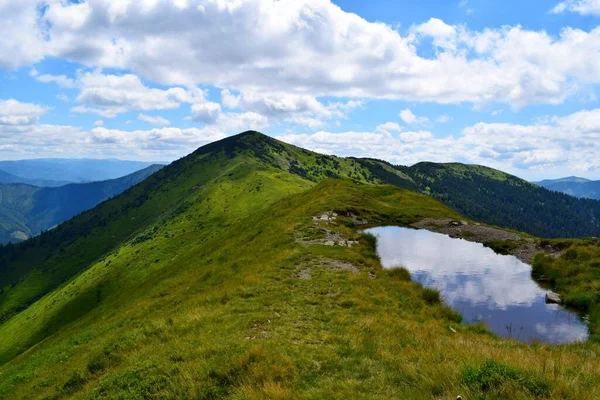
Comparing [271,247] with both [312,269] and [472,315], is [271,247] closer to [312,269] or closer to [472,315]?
[312,269]

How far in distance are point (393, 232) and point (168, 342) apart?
27429 mm

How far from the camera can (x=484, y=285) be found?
2230cm

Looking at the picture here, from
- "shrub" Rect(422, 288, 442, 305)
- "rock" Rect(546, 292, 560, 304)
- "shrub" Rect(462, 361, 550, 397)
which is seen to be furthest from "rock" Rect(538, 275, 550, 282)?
"shrub" Rect(462, 361, 550, 397)

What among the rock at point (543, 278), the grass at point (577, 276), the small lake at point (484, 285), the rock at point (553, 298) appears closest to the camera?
the small lake at point (484, 285)

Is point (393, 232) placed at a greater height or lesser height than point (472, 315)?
greater

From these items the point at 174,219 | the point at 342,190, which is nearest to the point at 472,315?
the point at 342,190

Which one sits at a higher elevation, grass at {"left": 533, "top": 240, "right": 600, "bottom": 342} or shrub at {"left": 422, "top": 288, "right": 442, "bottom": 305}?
grass at {"left": 533, "top": 240, "right": 600, "bottom": 342}

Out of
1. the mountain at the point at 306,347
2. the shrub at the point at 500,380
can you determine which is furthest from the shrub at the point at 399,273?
the shrub at the point at 500,380

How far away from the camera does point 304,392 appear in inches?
375

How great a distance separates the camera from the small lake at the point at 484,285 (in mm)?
16562

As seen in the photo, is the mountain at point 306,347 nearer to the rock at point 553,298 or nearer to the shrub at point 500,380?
the shrub at point 500,380

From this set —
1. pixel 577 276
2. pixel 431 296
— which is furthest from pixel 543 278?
pixel 431 296

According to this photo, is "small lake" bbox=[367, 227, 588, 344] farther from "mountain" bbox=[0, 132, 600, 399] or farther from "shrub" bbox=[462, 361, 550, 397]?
"shrub" bbox=[462, 361, 550, 397]

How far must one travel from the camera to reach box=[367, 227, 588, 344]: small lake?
1656 centimetres
